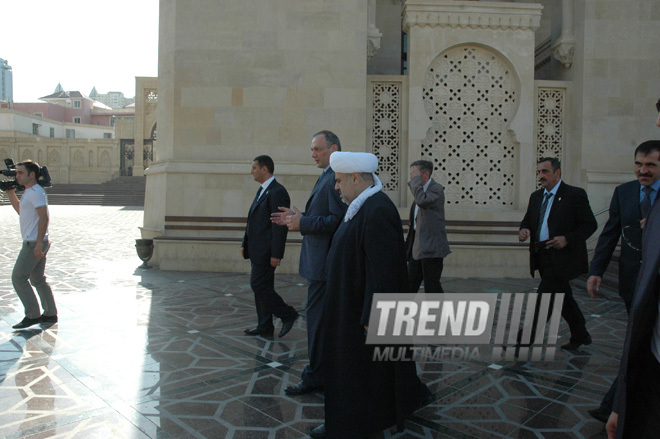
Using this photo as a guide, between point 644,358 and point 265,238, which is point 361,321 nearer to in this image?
point 644,358

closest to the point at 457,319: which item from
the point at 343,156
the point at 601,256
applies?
the point at 601,256

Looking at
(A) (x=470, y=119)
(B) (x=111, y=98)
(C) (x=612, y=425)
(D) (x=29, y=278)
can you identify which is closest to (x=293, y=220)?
(C) (x=612, y=425)

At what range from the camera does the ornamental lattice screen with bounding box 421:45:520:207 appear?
934 cm

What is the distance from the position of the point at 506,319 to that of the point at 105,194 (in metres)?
35.4

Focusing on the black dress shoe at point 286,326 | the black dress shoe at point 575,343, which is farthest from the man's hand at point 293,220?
the black dress shoe at point 575,343

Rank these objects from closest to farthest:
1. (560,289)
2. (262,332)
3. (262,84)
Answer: (560,289)
(262,332)
(262,84)

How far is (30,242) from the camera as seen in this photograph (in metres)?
5.38

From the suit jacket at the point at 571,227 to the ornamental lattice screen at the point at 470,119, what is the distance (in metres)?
4.53

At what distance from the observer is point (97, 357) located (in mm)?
4539

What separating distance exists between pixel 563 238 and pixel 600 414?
1.71 metres

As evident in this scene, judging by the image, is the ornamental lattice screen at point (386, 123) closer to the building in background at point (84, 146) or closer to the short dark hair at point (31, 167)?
the short dark hair at point (31, 167)

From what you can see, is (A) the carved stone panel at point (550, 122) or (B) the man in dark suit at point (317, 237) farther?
(A) the carved stone panel at point (550, 122)

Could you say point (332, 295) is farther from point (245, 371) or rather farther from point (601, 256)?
point (601, 256)

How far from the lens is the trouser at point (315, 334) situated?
12.5 feet
